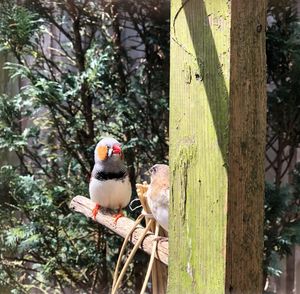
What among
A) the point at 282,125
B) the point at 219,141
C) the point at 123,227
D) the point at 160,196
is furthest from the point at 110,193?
the point at 219,141

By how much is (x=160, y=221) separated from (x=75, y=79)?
688 millimetres

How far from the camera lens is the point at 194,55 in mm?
349

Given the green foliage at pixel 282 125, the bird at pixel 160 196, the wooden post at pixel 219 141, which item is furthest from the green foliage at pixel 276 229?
the wooden post at pixel 219 141

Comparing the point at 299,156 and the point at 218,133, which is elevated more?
the point at 218,133

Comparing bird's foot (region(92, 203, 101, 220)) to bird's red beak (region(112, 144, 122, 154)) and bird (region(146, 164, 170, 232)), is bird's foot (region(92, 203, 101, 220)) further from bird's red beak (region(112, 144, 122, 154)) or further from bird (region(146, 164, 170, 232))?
bird (region(146, 164, 170, 232))

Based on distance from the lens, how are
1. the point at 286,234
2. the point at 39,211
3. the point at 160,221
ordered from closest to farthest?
the point at 160,221 → the point at 286,234 → the point at 39,211

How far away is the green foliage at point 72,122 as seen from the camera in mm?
1146

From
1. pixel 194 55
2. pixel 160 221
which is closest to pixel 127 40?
pixel 160 221

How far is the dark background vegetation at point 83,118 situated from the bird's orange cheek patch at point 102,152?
27cm

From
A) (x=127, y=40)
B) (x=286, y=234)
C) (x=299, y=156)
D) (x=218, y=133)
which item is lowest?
(x=286, y=234)

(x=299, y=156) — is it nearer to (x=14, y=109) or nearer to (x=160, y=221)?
(x=14, y=109)

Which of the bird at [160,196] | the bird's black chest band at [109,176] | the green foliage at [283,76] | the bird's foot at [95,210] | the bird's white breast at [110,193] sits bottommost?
the bird's foot at [95,210]

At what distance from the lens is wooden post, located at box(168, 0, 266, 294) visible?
12.8 inches

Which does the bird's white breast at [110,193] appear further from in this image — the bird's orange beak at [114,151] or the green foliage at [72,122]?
the green foliage at [72,122]
